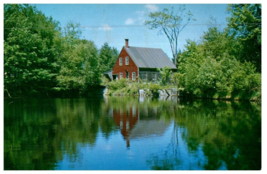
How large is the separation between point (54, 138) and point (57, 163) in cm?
205

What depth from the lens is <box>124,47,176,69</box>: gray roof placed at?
1085 inches

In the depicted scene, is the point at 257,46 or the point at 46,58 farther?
the point at 46,58

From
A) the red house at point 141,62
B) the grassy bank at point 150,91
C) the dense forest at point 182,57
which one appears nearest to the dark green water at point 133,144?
the dense forest at point 182,57

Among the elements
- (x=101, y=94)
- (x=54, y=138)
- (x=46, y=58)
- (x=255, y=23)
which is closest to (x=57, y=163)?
(x=54, y=138)

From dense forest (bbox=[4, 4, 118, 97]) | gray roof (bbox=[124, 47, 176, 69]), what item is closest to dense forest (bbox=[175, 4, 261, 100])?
gray roof (bbox=[124, 47, 176, 69])

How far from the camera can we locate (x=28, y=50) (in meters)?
18.8

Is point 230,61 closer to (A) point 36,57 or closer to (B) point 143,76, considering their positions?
(A) point 36,57

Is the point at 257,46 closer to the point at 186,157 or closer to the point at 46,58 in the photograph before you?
the point at 186,157

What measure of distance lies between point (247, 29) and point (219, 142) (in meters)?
7.63

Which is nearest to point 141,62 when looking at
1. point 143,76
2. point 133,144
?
point 143,76

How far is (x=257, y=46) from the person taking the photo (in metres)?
11.5

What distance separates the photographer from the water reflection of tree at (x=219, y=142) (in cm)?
496

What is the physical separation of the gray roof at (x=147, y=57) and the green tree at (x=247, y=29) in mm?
13573

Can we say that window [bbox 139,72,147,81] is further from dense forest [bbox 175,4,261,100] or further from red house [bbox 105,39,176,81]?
dense forest [bbox 175,4,261,100]
